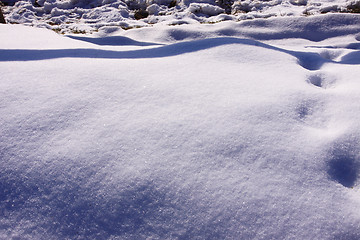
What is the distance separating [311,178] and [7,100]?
1.54 m

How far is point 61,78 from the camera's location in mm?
1479

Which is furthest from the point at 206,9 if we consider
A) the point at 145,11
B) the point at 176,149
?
the point at 176,149

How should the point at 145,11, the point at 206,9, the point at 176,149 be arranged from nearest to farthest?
the point at 176,149
the point at 206,9
the point at 145,11

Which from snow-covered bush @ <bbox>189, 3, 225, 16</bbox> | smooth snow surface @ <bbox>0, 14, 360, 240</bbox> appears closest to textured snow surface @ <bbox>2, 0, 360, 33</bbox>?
snow-covered bush @ <bbox>189, 3, 225, 16</bbox>

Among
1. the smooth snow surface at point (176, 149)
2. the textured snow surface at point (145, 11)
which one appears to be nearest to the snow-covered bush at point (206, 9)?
the textured snow surface at point (145, 11)

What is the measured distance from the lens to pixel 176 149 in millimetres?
1071

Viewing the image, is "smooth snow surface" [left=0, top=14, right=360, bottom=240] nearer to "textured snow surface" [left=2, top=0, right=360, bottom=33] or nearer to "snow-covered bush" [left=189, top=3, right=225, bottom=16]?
"textured snow surface" [left=2, top=0, right=360, bottom=33]

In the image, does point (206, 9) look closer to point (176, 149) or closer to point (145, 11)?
point (145, 11)

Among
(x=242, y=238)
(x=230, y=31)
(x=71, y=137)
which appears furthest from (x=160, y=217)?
(x=230, y=31)

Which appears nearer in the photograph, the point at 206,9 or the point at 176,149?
the point at 176,149

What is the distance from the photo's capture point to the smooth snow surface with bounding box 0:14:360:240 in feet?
2.85

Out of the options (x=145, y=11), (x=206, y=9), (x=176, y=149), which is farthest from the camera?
(x=145, y=11)

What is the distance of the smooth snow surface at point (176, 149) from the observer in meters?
0.87

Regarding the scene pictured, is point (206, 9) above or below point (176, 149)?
above
